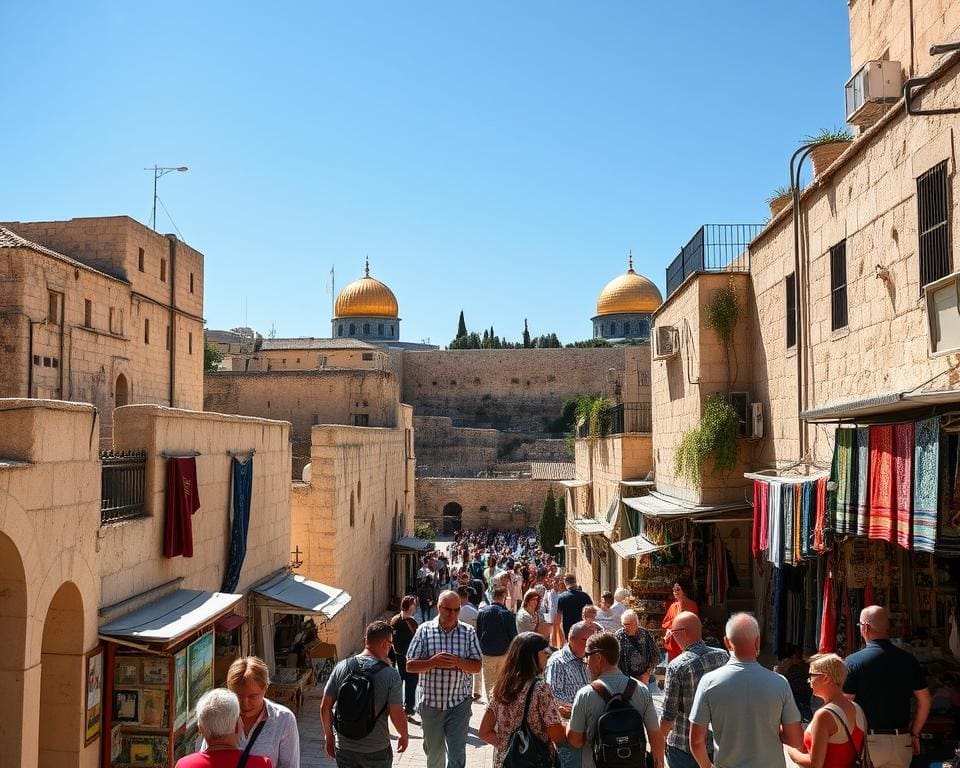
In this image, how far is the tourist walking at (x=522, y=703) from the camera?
163 inches

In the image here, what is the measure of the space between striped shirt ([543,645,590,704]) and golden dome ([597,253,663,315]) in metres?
60.6

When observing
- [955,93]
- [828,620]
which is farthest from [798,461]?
[955,93]

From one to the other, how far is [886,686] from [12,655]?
4901 millimetres

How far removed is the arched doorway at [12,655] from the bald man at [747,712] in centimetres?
381

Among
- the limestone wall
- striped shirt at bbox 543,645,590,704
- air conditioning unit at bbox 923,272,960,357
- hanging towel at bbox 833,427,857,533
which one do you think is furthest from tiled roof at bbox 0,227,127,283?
air conditioning unit at bbox 923,272,960,357

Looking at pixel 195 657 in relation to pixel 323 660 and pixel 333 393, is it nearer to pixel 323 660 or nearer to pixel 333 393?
pixel 323 660

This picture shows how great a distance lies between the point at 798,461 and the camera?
8578 millimetres

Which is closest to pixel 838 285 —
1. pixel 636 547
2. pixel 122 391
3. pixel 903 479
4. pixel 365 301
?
pixel 903 479

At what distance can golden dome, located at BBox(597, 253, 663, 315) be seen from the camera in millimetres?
64750

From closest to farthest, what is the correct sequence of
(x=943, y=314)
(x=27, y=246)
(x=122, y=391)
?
(x=943, y=314) → (x=27, y=246) → (x=122, y=391)

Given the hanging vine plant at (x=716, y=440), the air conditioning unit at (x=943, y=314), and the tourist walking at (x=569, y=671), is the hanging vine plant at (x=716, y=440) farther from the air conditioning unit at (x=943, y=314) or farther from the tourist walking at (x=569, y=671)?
the tourist walking at (x=569, y=671)

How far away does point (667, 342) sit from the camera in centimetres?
1223

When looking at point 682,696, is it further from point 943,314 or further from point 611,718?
point 943,314

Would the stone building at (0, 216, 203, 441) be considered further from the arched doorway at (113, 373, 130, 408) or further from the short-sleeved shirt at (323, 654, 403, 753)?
the short-sleeved shirt at (323, 654, 403, 753)
